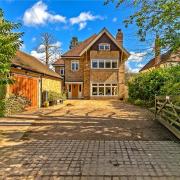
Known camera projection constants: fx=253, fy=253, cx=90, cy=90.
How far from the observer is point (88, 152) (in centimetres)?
710

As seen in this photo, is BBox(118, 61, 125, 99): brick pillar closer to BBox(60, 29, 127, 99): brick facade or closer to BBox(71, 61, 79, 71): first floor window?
BBox(60, 29, 127, 99): brick facade

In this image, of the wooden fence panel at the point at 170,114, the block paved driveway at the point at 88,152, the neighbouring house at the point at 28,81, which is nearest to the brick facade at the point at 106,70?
the neighbouring house at the point at 28,81

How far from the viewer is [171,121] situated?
10008 millimetres

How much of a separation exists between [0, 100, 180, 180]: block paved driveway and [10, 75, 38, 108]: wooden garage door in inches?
226

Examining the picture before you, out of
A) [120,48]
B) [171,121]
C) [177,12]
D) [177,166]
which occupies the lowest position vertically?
[177,166]

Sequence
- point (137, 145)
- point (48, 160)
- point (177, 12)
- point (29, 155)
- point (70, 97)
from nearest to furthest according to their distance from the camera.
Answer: point (48, 160) < point (29, 155) < point (137, 145) < point (177, 12) < point (70, 97)

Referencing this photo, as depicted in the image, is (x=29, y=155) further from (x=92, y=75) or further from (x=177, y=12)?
(x=92, y=75)

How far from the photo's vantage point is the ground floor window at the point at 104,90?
1391 inches

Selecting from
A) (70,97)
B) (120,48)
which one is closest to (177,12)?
(120,48)

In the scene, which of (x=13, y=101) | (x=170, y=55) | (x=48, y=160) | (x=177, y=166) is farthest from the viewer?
(x=13, y=101)

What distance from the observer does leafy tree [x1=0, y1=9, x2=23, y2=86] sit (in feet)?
29.5

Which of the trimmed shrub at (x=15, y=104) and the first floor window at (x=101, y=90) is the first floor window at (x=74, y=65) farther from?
the trimmed shrub at (x=15, y=104)

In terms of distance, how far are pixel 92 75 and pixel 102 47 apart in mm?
4160

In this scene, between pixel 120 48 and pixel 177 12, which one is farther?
pixel 120 48
